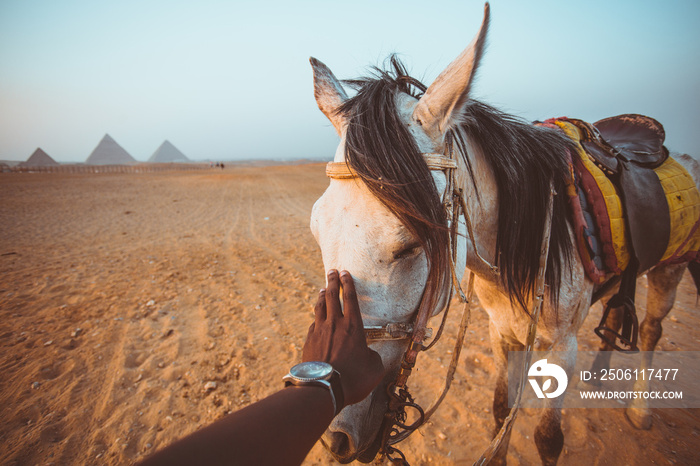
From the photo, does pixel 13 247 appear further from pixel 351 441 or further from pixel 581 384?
pixel 581 384

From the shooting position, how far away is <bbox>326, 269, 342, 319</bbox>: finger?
1118 mm

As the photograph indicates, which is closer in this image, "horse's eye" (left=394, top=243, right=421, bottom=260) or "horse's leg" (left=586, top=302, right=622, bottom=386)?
"horse's eye" (left=394, top=243, right=421, bottom=260)

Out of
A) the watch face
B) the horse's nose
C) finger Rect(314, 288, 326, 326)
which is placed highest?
finger Rect(314, 288, 326, 326)

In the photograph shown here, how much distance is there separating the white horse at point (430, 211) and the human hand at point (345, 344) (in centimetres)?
12

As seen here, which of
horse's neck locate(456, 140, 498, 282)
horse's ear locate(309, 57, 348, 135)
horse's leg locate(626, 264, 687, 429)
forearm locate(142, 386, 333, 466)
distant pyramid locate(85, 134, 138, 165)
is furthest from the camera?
distant pyramid locate(85, 134, 138, 165)

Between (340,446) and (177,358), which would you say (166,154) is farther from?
(340,446)

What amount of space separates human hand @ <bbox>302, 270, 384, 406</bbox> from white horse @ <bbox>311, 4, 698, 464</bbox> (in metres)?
0.12

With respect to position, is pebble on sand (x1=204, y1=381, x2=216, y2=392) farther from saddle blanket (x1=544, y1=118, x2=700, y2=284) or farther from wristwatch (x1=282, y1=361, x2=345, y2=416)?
saddle blanket (x1=544, y1=118, x2=700, y2=284)

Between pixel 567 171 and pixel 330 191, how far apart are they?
148cm

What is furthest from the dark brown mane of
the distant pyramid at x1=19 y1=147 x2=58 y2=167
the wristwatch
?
the distant pyramid at x1=19 y1=147 x2=58 y2=167

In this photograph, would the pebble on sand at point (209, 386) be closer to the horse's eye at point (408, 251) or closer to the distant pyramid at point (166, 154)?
the horse's eye at point (408, 251)

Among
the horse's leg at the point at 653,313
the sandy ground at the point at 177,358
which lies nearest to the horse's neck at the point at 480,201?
the sandy ground at the point at 177,358

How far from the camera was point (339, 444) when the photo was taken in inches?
47.6

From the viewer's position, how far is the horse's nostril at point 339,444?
3.92 feet
